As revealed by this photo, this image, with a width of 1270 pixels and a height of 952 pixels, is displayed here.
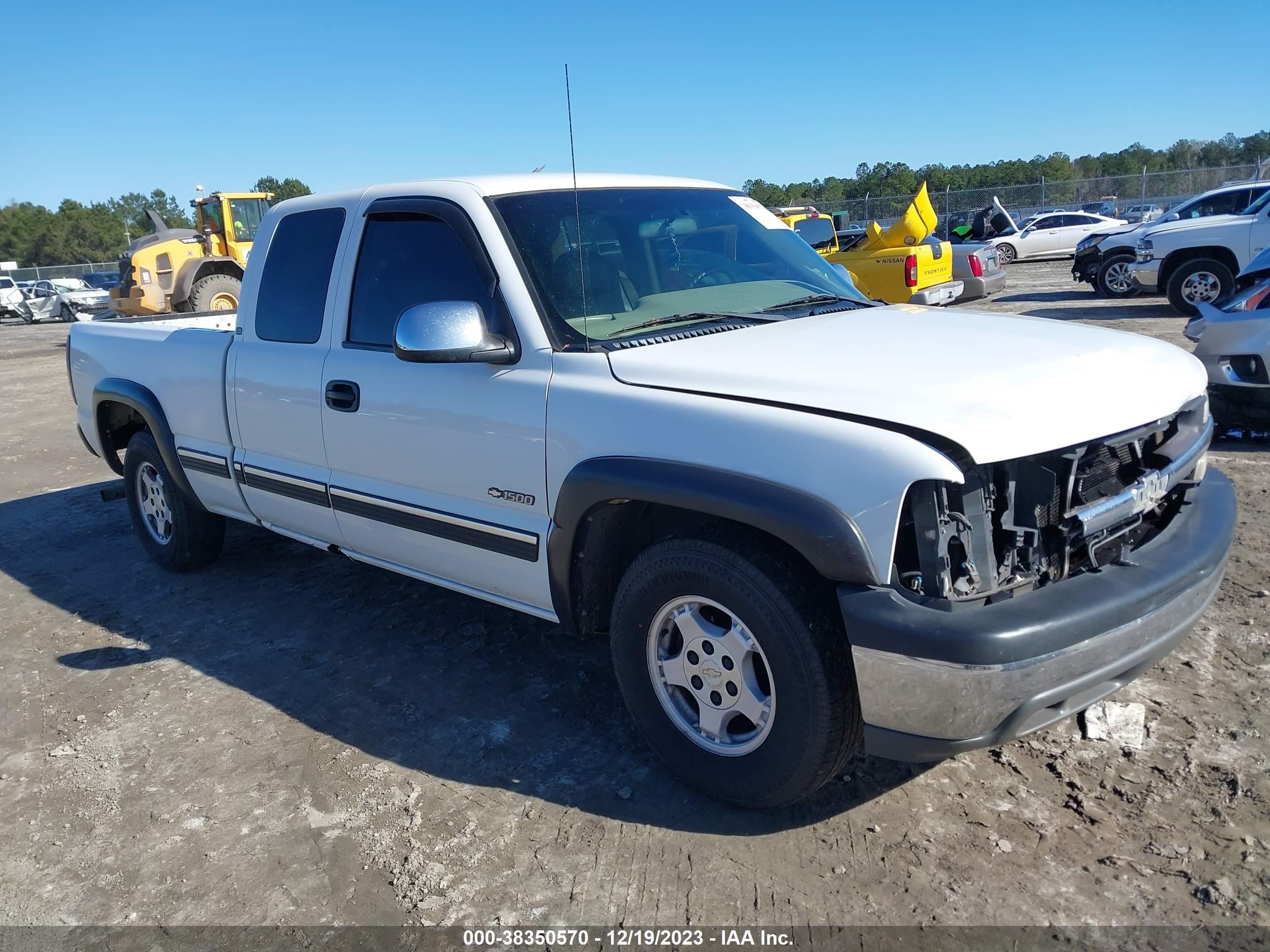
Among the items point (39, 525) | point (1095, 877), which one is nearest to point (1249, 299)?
point (1095, 877)

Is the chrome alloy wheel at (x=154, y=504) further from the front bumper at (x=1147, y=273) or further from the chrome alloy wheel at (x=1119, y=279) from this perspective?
the chrome alloy wheel at (x=1119, y=279)

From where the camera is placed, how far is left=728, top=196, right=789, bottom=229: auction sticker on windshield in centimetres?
423

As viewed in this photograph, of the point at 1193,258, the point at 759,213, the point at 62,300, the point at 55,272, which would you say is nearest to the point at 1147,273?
the point at 1193,258

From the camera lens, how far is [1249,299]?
6.32m

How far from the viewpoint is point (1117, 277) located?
618 inches

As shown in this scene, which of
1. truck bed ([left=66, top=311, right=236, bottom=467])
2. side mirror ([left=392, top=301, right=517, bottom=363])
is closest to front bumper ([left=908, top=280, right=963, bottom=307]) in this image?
truck bed ([left=66, top=311, right=236, bottom=467])

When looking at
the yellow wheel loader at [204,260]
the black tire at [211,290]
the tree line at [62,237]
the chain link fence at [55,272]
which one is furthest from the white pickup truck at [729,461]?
the tree line at [62,237]

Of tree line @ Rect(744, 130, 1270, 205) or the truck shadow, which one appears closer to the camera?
the truck shadow

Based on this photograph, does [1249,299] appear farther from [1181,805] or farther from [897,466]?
[897,466]

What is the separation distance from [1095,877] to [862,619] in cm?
101

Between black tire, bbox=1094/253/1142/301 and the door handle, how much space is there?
15035mm

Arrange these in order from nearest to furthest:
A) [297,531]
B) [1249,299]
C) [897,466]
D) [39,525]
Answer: [897,466] → [297,531] → [1249,299] → [39,525]

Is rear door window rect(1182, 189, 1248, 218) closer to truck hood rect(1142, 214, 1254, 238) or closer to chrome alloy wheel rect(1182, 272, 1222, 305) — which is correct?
truck hood rect(1142, 214, 1254, 238)

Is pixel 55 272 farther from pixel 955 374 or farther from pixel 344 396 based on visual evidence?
pixel 955 374
